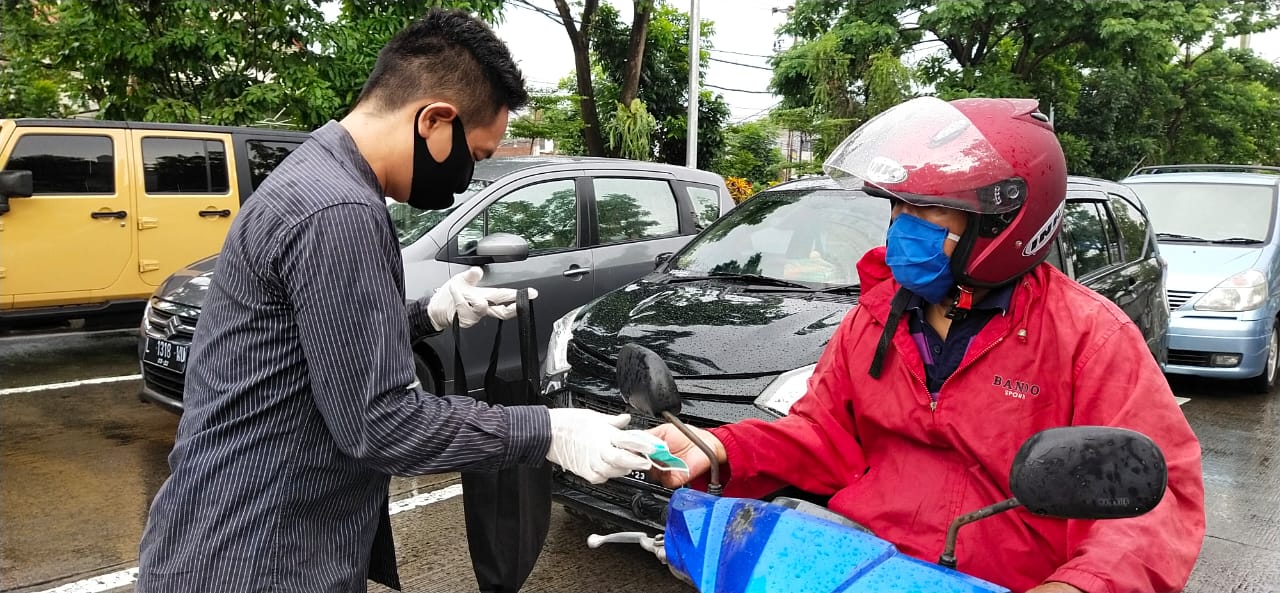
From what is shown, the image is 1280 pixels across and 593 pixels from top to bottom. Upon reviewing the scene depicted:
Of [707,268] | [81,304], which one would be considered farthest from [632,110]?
[707,268]

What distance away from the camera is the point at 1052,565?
6.09 feet

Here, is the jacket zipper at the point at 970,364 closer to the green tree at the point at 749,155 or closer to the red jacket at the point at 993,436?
the red jacket at the point at 993,436

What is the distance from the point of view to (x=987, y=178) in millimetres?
1888

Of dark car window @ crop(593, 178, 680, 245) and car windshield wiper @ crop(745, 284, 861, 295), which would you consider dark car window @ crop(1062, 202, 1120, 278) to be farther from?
dark car window @ crop(593, 178, 680, 245)

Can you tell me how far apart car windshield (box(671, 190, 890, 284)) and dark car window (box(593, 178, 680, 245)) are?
1.69 metres

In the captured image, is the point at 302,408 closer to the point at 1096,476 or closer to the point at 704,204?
the point at 1096,476

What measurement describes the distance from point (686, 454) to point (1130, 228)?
503 cm

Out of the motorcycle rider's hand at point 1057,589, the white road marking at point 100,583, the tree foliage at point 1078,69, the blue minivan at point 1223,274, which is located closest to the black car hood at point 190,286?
the white road marking at point 100,583

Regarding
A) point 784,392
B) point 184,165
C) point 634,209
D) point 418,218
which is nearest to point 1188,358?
point 634,209

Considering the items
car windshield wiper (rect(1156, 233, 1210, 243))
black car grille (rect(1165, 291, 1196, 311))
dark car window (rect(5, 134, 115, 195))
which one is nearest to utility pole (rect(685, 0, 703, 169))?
car windshield wiper (rect(1156, 233, 1210, 243))

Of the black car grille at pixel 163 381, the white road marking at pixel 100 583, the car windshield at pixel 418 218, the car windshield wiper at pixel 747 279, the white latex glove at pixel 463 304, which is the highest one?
the white latex glove at pixel 463 304

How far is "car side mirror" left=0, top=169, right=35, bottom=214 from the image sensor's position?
24.0 ft

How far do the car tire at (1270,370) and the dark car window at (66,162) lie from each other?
32.8ft

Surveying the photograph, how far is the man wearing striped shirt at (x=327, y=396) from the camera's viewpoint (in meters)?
1.60
